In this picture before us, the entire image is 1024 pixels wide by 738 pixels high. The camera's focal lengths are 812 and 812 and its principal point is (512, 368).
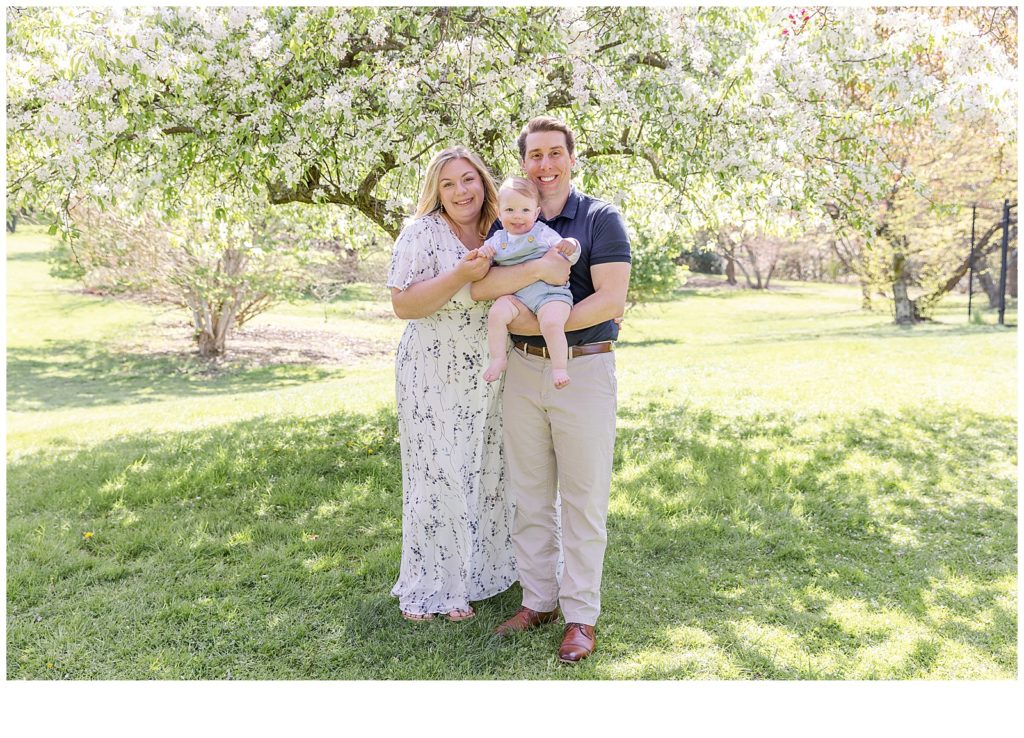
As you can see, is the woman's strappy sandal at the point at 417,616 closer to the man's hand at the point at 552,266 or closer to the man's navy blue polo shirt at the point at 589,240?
the man's navy blue polo shirt at the point at 589,240

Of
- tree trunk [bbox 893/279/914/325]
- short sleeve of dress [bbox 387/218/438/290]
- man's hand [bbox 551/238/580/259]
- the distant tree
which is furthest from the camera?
tree trunk [bbox 893/279/914/325]

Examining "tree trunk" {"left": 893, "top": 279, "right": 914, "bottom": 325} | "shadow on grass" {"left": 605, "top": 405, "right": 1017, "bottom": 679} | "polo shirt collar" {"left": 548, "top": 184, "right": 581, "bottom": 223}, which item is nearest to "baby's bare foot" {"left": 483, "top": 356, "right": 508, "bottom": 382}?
"polo shirt collar" {"left": 548, "top": 184, "right": 581, "bottom": 223}

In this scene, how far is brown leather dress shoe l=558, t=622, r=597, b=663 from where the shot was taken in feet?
11.5

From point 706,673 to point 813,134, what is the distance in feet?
12.8

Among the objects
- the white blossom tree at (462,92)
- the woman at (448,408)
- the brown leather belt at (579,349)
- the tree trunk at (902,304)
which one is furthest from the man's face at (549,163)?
the tree trunk at (902,304)

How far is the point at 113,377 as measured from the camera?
1557 centimetres

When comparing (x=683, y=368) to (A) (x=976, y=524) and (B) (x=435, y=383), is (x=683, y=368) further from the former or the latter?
(B) (x=435, y=383)

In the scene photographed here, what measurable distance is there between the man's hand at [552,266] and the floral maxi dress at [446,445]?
482mm

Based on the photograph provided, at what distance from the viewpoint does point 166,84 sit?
205 inches

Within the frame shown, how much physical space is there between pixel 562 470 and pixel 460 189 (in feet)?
4.35

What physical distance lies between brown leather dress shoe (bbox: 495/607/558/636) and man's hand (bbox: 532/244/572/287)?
1576mm

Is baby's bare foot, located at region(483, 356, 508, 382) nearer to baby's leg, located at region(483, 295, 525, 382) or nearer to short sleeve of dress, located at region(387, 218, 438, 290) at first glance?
baby's leg, located at region(483, 295, 525, 382)

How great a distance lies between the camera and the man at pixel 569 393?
3352 millimetres

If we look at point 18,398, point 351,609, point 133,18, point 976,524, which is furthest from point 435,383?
point 18,398
